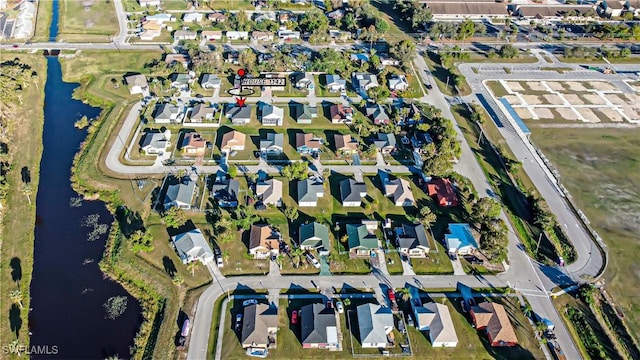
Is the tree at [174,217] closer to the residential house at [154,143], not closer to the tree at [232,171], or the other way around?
the tree at [232,171]

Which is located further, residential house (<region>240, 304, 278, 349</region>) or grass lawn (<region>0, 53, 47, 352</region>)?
grass lawn (<region>0, 53, 47, 352</region>)

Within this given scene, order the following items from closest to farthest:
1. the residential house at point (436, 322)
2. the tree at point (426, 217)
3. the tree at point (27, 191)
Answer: the residential house at point (436, 322), the tree at point (426, 217), the tree at point (27, 191)

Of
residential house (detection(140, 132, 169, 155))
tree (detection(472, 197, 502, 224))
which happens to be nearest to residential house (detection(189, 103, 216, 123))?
residential house (detection(140, 132, 169, 155))

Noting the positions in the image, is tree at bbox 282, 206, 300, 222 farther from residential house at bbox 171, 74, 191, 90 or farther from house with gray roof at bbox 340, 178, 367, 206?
residential house at bbox 171, 74, 191, 90

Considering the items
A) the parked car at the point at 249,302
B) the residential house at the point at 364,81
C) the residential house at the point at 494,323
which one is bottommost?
the parked car at the point at 249,302

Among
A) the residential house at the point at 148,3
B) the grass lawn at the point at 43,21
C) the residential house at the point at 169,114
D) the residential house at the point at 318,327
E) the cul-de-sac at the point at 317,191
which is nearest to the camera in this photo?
the residential house at the point at 318,327

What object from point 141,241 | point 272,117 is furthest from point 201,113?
point 141,241

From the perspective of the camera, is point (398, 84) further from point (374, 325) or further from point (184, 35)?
point (374, 325)

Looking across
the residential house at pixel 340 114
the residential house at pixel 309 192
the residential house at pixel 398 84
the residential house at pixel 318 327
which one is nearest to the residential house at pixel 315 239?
the residential house at pixel 309 192
